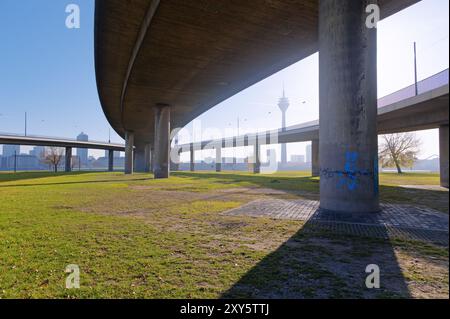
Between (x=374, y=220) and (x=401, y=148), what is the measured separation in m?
47.3

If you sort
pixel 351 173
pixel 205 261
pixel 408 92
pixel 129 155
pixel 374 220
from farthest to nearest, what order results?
pixel 129 155
pixel 408 92
pixel 351 173
pixel 374 220
pixel 205 261

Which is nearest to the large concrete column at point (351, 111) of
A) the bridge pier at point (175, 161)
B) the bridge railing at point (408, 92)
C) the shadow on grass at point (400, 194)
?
the shadow on grass at point (400, 194)

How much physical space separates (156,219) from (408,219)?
356 inches

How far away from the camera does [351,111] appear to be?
1014 cm

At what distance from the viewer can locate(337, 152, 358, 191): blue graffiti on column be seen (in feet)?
32.9

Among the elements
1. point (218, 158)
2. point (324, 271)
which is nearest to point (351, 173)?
point (324, 271)

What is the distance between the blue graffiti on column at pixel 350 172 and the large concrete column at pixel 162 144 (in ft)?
98.0

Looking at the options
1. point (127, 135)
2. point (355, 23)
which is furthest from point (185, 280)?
point (127, 135)

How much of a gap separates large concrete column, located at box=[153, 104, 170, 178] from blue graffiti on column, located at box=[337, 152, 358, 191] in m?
29.9

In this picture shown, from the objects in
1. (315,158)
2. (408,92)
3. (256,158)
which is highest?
(408,92)

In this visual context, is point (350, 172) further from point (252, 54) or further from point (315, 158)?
point (315, 158)

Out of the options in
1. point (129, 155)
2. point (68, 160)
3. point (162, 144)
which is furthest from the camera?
point (68, 160)

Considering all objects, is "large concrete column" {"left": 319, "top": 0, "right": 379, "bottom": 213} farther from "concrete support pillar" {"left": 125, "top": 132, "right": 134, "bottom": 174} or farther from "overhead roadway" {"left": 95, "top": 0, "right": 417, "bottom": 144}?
"concrete support pillar" {"left": 125, "top": 132, "right": 134, "bottom": 174}

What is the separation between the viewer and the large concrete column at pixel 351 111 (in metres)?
10.1
